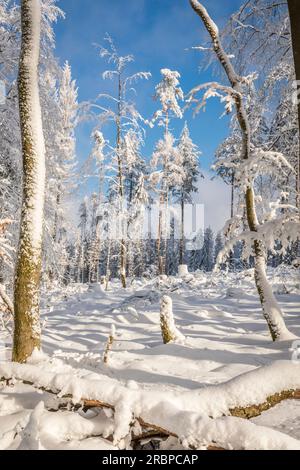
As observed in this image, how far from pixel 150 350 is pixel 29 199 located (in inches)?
156

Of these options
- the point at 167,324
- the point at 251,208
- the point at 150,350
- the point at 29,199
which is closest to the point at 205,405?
the point at 29,199

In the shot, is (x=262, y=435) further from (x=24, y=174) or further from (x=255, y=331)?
(x=255, y=331)

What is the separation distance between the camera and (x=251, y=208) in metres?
6.83

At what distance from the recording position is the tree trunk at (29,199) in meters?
4.56

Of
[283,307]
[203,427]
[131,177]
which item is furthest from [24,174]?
[131,177]

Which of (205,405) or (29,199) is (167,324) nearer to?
(29,199)

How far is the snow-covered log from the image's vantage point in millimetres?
2197

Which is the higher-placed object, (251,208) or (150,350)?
(251,208)

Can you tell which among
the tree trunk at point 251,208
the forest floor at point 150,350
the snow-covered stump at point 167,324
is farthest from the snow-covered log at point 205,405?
the snow-covered stump at point 167,324

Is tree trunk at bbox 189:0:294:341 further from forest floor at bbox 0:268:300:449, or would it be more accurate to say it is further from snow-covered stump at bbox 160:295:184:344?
snow-covered stump at bbox 160:295:184:344

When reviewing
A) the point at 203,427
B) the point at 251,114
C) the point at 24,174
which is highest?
the point at 251,114

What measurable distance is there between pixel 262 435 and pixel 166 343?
4995mm

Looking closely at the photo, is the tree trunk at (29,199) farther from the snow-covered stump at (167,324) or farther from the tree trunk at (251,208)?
the tree trunk at (251,208)

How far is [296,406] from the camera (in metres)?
3.91
